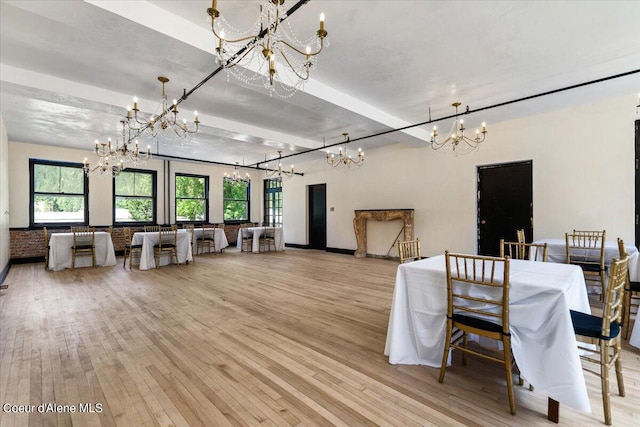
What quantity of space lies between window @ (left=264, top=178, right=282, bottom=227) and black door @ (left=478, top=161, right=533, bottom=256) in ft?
24.4

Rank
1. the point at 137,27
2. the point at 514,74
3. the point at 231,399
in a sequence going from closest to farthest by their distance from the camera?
the point at 231,399, the point at 137,27, the point at 514,74

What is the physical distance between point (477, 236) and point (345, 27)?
5.40m

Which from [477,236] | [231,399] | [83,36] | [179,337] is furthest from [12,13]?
[477,236]

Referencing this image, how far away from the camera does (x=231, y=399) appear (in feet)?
6.34

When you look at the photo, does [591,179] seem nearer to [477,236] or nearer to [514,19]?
[477,236]

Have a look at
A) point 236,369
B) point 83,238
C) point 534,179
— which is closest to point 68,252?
point 83,238

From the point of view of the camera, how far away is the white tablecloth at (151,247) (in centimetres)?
646

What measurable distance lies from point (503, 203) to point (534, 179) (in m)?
0.73

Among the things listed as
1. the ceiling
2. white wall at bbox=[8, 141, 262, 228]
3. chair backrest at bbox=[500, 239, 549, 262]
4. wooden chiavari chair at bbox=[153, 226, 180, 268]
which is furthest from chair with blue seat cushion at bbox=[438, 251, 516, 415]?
white wall at bbox=[8, 141, 262, 228]

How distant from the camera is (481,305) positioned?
2.07 metres

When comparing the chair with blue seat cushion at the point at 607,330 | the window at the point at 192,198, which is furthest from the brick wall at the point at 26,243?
the chair with blue seat cushion at the point at 607,330

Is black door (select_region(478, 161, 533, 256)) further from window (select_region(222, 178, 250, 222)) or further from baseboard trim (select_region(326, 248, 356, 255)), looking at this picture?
window (select_region(222, 178, 250, 222))

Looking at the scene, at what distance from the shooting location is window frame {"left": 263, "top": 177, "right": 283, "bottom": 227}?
38.7 ft

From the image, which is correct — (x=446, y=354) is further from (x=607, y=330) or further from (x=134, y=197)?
(x=134, y=197)
